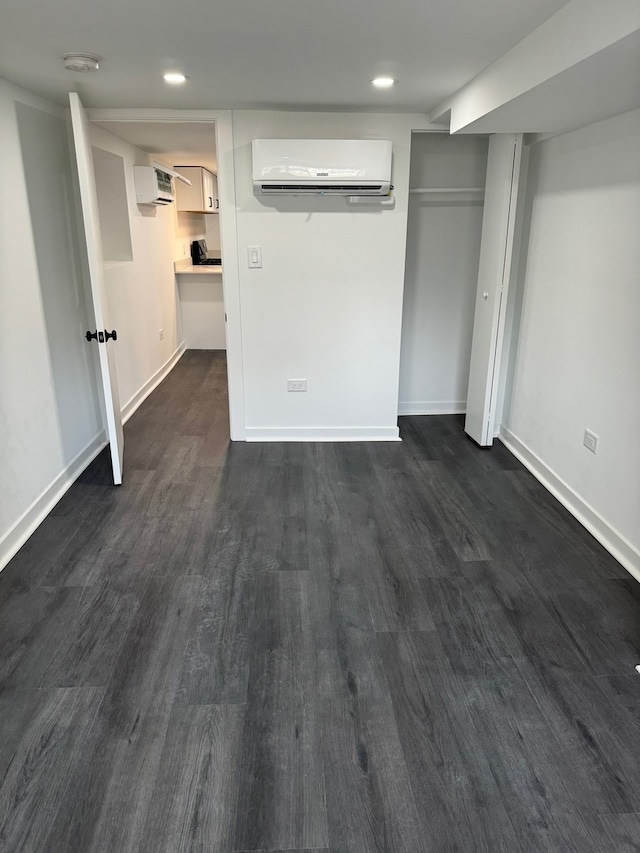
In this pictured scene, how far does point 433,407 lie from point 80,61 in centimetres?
350

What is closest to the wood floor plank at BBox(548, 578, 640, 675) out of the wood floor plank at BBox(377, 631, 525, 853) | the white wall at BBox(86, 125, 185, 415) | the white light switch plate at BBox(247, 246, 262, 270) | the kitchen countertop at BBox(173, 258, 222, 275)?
the wood floor plank at BBox(377, 631, 525, 853)

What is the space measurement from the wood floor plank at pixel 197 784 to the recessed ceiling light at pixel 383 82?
2.86 m

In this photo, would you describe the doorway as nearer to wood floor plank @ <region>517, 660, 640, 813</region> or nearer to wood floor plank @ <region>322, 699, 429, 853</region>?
wood floor plank @ <region>322, 699, 429, 853</region>

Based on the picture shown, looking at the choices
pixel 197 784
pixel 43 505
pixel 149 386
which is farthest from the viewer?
pixel 149 386

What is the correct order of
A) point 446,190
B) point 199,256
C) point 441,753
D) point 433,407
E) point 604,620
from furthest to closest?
point 199,256 < point 433,407 < point 446,190 < point 604,620 < point 441,753

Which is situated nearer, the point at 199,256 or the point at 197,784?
the point at 197,784

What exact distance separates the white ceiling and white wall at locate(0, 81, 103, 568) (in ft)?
1.09

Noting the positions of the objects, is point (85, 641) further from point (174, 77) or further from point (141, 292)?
point (141, 292)

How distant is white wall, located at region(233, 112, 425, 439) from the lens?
12.6ft

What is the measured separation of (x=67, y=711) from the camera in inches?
78.9

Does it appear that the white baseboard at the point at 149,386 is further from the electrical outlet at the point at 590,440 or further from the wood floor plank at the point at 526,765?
the wood floor plank at the point at 526,765

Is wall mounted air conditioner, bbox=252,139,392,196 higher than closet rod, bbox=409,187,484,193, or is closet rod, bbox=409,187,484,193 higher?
wall mounted air conditioner, bbox=252,139,392,196

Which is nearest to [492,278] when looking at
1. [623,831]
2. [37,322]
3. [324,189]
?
[324,189]

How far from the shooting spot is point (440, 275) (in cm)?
472
